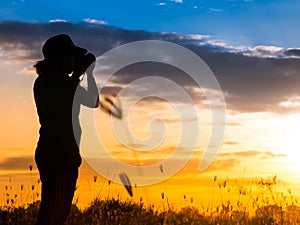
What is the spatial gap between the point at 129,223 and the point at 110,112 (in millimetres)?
2862

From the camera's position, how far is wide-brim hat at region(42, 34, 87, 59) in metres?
5.49

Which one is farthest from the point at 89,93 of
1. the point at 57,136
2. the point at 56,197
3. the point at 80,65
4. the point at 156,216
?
the point at 156,216

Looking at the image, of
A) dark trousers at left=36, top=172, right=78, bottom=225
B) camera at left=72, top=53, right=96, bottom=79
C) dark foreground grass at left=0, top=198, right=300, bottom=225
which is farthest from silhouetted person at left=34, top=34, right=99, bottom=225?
dark foreground grass at left=0, top=198, right=300, bottom=225

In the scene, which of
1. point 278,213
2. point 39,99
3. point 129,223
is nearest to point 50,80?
point 39,99

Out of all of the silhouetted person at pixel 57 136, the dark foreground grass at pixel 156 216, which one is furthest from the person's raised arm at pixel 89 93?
the dark foreground grass at pixel 156 216

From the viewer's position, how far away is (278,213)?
26.8 feet

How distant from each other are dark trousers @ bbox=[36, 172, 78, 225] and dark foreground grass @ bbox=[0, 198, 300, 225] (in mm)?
2685

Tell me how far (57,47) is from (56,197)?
1387 millimetres

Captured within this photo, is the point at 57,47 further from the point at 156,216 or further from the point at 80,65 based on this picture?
the point at 156,216

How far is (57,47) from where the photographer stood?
551 centimetres

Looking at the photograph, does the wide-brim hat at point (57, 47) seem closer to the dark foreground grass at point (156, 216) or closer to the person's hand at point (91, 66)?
the person's hand at point (91, 66)

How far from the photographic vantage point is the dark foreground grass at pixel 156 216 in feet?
26.3

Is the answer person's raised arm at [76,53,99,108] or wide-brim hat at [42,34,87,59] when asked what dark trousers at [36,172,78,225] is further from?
wide-brim hat at [42,34,87,59]

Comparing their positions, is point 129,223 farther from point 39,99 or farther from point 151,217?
point 39,99
